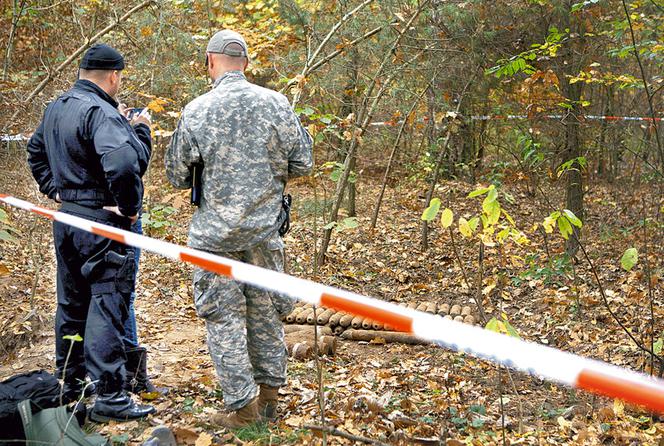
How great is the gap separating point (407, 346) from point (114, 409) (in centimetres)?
352

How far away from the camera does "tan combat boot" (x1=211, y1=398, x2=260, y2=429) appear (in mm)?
Result: 3914

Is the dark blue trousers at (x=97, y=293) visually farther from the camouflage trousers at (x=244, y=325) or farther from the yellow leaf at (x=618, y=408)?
the yellow leaf at (x=618, y=408)

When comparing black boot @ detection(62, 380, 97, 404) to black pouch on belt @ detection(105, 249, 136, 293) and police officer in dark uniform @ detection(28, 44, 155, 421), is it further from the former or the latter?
black pouch on belt @ detection(105, 249, 136, 293)

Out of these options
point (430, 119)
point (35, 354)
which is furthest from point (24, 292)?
point (430, 119)

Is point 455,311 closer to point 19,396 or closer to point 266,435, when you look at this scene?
→ point 266,435

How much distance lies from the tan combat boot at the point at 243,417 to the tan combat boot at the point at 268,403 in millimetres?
141

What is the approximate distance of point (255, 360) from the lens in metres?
4.08

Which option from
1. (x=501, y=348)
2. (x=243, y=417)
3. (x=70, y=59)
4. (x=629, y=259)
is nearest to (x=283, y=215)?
(x=243, y=417)

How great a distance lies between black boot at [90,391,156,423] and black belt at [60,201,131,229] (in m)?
1.10

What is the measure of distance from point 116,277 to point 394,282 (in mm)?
5923

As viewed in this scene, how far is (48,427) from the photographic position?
117 inches

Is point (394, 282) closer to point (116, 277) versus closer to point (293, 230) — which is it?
point (293, 230)

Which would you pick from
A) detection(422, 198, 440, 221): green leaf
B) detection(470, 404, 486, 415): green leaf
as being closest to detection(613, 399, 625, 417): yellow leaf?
detection(470, 404, 486, 415): green leaf

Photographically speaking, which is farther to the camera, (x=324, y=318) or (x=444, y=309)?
(x=444, y=309)
